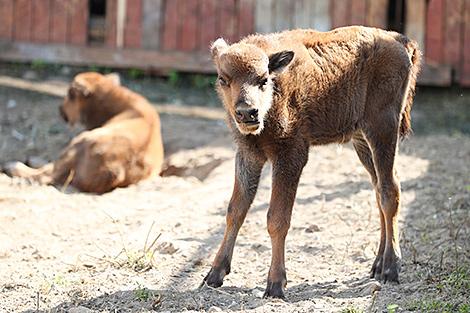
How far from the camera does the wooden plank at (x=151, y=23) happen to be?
1495 centimetres

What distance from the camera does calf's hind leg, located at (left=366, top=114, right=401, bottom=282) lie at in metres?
7.14

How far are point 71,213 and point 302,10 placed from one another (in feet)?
22.5

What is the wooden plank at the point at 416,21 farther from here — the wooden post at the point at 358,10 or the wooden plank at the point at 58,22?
the wooden plank at the point at 58,22

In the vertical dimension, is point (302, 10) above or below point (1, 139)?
above

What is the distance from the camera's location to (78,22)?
15.1m

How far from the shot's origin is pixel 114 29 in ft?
49.2

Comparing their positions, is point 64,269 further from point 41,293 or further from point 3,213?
point 3,213

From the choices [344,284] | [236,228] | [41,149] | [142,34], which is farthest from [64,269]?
[142,34]

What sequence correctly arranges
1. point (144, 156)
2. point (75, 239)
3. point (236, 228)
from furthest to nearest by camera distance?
1. point (144, 156)
2. point (75, 239)
3. point (236, 228)

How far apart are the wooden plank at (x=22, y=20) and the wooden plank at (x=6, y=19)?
0.27ft

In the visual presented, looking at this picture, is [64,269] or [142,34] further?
[142,34]

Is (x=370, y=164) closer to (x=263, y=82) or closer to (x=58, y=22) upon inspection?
(x=263, y=82)

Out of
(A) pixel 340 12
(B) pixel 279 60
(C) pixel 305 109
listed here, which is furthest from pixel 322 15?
(B) pixel 279 60

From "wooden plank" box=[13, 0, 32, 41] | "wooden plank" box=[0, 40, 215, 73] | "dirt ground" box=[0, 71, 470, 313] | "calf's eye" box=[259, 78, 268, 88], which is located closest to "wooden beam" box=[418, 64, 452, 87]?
"dirt ground" box=[0, 71, 470, 313]
